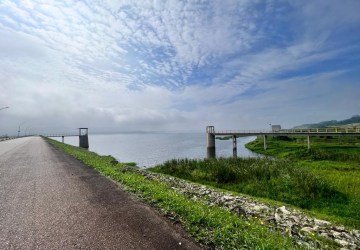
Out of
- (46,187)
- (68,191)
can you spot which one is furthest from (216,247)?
(46,187)

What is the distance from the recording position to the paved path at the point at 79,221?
6636mm

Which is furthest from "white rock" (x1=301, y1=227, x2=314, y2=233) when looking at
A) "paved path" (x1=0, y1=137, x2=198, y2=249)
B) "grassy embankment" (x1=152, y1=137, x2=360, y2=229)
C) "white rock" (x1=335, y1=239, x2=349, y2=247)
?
"paved path" (x1=0, y1=137, x2=198, y2=249)

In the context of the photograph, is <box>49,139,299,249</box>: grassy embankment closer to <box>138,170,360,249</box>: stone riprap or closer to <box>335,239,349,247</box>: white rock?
<box>138,170,360,249</box>: stone riprap

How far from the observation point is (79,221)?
8.16 metres

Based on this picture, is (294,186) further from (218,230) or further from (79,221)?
(79,221)

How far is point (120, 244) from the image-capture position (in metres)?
6.54

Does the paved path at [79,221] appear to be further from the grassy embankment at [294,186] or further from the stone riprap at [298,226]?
the grassy embankment at [294,186]

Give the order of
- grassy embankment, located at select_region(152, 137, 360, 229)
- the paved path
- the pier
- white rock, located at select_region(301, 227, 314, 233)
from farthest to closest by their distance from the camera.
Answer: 1. the pier
2. grassy embankment, located at select_region(152, 137, 360, 229)
3. white rock, located at select_region(301, 227, 314, 233)
4. the paved path

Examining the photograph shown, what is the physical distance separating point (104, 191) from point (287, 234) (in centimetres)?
852

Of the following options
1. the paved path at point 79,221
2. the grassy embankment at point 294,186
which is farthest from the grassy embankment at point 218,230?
the grassy embankment at point 294,186

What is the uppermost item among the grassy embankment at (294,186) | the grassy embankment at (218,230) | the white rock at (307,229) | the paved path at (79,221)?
the paved path at (79,221)

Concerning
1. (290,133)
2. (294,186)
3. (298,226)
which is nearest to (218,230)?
(298,226)

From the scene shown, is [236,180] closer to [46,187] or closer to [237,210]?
[237,210]

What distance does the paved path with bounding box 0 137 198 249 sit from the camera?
6.64m
